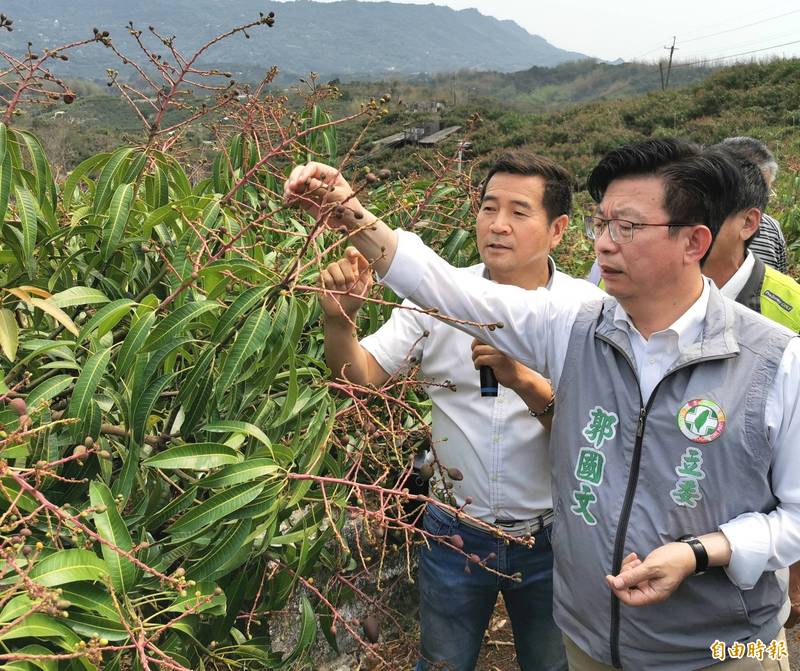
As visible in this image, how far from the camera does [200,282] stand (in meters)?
1.54

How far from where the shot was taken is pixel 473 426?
1.83 meters

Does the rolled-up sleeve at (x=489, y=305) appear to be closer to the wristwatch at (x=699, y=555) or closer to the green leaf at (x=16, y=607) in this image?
the wristwatch at (x=699, y=555)

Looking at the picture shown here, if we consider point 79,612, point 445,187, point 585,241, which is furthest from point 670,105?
point 79,612

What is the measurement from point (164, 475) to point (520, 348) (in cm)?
78

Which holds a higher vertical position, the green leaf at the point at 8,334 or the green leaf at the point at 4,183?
the green leaf at the point at 4,183

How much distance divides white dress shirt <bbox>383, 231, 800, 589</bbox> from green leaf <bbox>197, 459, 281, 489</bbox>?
1.61ft

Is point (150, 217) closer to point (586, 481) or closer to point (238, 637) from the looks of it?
point (238, 637)

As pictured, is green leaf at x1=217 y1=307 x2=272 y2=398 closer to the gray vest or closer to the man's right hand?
the man's right hand

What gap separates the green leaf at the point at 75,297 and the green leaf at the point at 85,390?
200 mm

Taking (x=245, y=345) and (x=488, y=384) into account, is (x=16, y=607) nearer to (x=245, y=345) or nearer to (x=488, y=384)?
(x=245, y=345)

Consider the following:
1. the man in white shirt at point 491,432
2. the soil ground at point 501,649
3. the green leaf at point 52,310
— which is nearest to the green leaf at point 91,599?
the green leaf at point 52,310

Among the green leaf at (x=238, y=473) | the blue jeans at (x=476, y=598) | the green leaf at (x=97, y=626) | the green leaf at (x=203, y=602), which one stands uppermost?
the green leaf at (x=238, y=473)

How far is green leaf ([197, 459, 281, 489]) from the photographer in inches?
47.8

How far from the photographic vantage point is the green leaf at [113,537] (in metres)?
1.06
